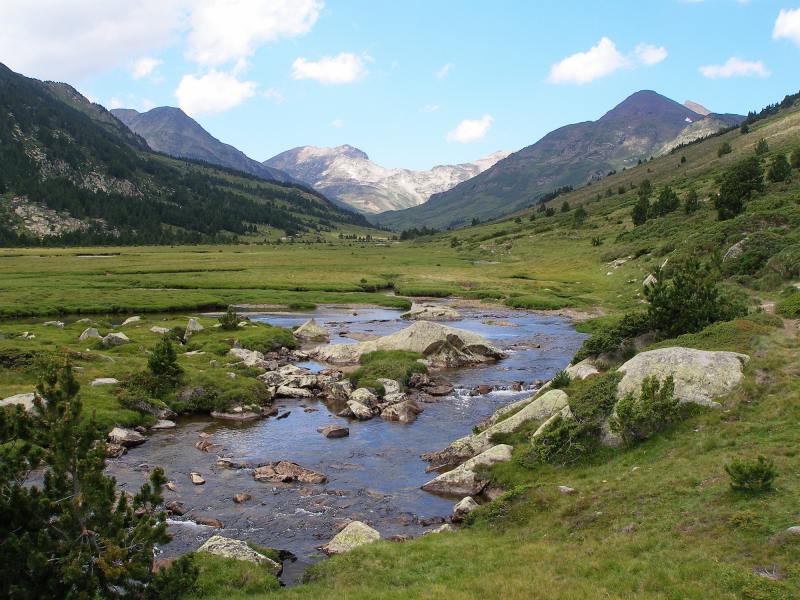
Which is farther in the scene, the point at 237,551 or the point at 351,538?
the point at 351,538

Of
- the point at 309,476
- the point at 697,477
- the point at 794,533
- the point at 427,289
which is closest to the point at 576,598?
the point at 794,533

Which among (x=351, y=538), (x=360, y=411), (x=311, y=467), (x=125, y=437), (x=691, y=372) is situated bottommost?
(x=311, y=467)

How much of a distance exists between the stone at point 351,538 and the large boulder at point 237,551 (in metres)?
2.26

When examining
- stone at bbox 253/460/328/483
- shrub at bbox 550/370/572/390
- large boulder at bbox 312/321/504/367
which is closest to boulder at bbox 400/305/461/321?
large boulder at bbox 312/321/504/367

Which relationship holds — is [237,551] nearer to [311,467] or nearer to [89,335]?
[311,467]

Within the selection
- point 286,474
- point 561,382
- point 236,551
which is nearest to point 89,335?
point 286,474

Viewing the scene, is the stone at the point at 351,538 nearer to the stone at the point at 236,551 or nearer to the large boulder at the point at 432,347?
the stone at the point at 236,551

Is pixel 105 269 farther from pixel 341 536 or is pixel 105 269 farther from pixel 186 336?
pixel 341 536

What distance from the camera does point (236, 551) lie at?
20.6 metres

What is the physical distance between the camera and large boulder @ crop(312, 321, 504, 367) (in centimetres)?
5591

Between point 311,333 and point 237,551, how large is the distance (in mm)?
49548

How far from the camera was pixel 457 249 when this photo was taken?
194m

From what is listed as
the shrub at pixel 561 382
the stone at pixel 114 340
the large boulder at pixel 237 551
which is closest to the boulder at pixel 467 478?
the shrub at pixel 561 382

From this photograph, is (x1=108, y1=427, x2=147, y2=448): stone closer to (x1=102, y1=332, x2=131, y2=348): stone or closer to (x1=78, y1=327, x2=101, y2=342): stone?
(x1=102, y1=332, x2=131, y2=348): stone
